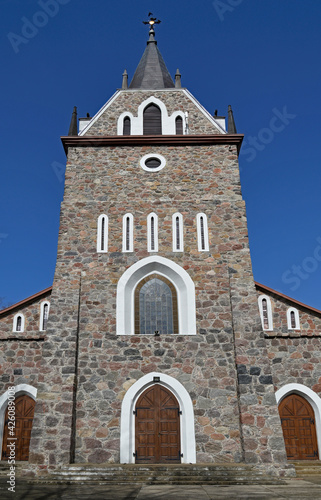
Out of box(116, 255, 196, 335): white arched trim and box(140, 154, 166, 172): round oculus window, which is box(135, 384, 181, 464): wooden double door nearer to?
box(116, 255, 196, 335): white arched trim

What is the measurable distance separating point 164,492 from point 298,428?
5423 millimetres

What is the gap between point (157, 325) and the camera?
504 inches

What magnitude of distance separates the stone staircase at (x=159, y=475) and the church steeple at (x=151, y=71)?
1247 centimetres

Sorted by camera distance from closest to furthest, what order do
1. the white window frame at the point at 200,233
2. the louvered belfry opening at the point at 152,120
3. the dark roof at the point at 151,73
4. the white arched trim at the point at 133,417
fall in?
the white arched trim at the point at 133,417 → the white window frame at the point at 200,233 → the louvered belfry opening at the point at 152,120 → the dark roof at the point at 151,73

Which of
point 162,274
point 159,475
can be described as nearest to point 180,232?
point 162,274

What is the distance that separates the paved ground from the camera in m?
8.29

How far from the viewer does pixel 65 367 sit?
11.8m

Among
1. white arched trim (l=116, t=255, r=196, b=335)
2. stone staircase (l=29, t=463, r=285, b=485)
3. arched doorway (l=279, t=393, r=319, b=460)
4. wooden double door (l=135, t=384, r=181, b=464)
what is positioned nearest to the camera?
stone staircase (l=29, t=463, r=285, b=485)

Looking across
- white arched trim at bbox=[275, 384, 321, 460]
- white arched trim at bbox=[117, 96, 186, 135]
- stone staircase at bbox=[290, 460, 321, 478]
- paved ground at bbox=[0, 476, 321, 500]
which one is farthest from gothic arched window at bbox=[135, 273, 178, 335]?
white arched trim at bbox=[117, 96, 186, 135]

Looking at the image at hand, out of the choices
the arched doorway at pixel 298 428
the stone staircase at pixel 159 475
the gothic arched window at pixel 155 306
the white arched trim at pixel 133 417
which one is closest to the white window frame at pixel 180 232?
the gothic arched window at pixel 155 306

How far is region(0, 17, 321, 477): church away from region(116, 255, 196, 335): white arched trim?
42mm

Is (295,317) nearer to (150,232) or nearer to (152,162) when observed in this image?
(150,232)

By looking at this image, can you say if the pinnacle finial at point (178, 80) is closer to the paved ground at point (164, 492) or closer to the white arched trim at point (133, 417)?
the white arched trim at point (133, 417)

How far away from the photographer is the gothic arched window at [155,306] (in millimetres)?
12742
